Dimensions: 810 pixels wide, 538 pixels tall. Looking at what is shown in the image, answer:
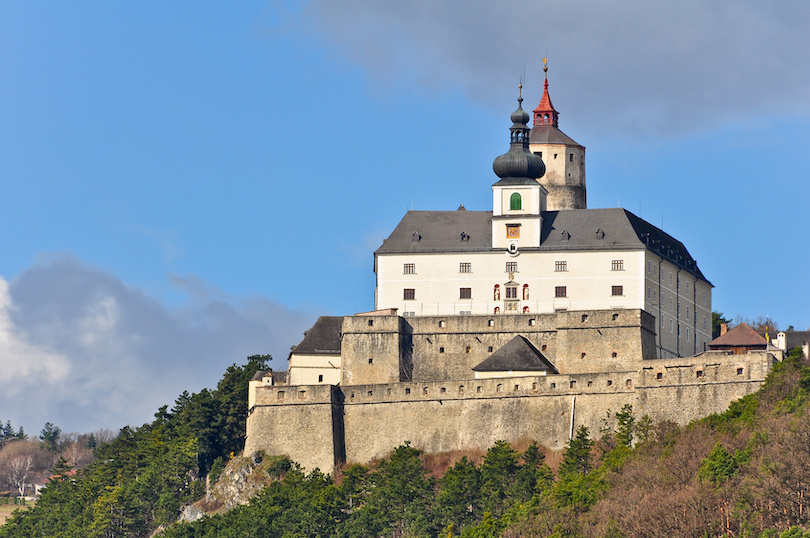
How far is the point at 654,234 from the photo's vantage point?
295 ft

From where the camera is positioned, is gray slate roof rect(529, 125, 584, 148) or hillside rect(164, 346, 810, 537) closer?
hillside rect(164, 346, 810, 537)

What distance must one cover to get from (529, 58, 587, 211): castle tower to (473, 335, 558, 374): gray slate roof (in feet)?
62.6

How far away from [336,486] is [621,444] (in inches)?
563

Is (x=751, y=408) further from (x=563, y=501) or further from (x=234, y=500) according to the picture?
(x=234, y=500)

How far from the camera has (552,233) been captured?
88.1m

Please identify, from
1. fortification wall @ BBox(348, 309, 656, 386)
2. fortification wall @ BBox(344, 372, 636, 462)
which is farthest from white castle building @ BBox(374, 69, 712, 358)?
fortification wall @ BBox(344, 372, 636, 462)

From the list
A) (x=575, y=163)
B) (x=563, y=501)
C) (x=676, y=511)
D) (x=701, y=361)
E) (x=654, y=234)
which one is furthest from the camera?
(x=575, y=163)

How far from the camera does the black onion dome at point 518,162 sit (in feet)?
293

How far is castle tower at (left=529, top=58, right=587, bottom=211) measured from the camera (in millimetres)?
101062

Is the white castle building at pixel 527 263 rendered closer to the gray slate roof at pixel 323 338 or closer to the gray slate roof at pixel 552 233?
the gray slate roof at pixel 552 233

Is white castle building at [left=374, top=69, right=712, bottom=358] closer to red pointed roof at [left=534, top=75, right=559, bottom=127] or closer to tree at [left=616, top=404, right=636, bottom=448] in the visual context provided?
tree at [left=616, top=404, right=636, bottom=448]

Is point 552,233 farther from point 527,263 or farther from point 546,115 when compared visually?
point 546,115

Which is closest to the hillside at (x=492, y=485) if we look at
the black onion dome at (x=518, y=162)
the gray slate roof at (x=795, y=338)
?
the gray slate roof at (x=795, y=338)

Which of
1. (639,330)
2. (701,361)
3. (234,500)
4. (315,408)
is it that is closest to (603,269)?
(639,330)
